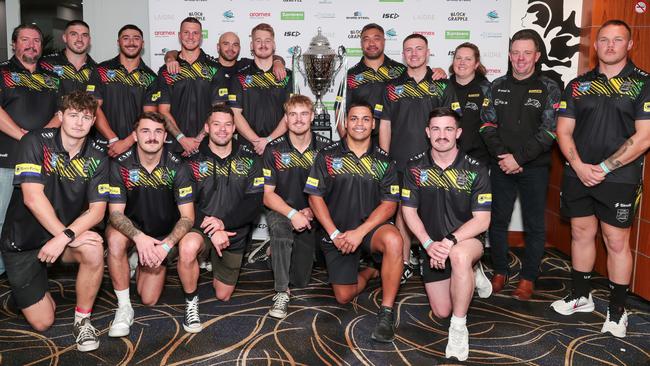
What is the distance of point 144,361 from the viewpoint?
296 cm

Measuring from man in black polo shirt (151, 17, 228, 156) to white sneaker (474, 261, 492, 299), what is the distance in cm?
224

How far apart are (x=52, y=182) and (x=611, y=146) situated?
3166mm

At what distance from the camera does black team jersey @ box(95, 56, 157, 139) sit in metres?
4.60

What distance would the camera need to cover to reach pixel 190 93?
4609 mm

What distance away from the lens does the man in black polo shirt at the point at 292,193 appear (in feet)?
12.4

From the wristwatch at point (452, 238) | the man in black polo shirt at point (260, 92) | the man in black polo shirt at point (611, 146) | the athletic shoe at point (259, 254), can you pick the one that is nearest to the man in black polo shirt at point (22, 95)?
the man in black polo shirt at point (260, 92)

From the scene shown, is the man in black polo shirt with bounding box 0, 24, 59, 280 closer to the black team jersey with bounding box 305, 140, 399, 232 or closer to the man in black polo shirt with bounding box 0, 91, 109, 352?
the man in black polo shirt with bounding box 0, 91, 109, 352

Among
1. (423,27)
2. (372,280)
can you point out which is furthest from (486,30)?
(372,280)

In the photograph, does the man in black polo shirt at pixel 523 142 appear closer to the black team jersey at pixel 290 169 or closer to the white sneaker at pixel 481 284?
the white sneaker at pixel 481 284

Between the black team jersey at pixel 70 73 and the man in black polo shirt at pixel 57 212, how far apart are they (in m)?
1.13

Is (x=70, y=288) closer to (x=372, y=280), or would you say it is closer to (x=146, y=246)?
(x=146, y=246)

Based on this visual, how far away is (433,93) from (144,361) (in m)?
2.57

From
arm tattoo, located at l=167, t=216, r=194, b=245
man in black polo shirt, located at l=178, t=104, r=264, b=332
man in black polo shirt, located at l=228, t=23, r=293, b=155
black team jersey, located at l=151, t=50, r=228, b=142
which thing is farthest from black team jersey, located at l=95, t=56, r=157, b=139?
arm tattoo, located at l=167, t=216, r=194, b=245

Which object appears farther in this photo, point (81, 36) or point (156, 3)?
point (156, 3)
